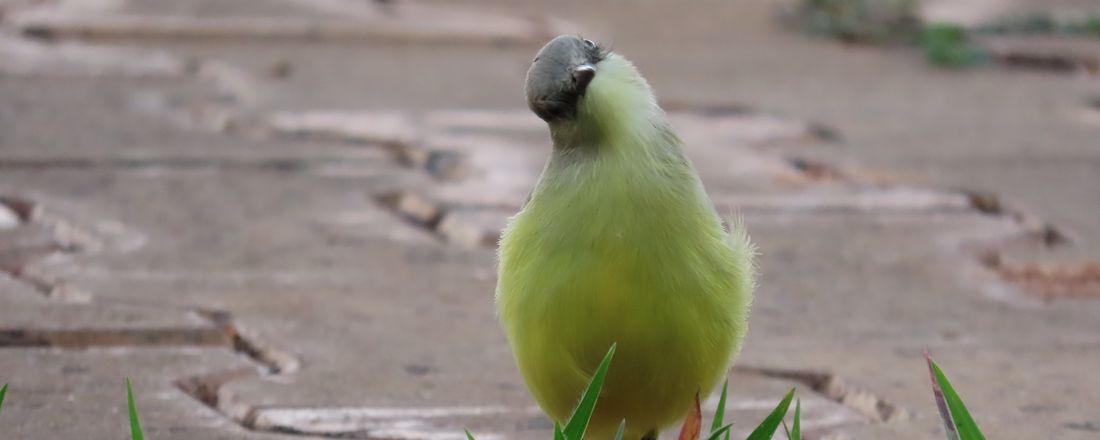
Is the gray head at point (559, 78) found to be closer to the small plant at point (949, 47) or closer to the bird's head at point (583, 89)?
the bird's head at point (583, 89)

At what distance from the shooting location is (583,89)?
2.44 metres

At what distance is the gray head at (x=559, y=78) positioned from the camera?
95.2 inches

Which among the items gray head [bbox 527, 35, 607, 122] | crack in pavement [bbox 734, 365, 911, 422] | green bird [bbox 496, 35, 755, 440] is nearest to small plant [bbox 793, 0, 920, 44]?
crack in pavement [bbox 734, 365, 911, 422]

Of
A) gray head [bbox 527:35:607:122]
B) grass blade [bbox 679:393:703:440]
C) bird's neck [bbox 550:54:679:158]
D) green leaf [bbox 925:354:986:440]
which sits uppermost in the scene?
gray head [bbox 527:35:607:122]

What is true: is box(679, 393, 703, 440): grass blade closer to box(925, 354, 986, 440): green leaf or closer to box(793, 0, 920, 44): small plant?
box(925, 354, 986, 440): green leaf

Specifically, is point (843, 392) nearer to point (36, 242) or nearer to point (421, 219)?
point (421, 219)

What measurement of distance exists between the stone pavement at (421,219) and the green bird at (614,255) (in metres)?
0.49

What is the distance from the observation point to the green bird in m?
2.45

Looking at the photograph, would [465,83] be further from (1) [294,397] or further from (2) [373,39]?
(1) [294,397]

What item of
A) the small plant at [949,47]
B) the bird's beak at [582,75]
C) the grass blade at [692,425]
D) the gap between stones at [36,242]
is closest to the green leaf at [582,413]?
the grass blade at [692,425]

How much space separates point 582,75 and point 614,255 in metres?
0.23

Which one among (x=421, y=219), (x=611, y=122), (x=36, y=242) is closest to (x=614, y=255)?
(x=611, y=122)

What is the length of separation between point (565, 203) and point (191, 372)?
3.37 feet

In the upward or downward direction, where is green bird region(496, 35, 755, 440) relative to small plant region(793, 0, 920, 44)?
upward
